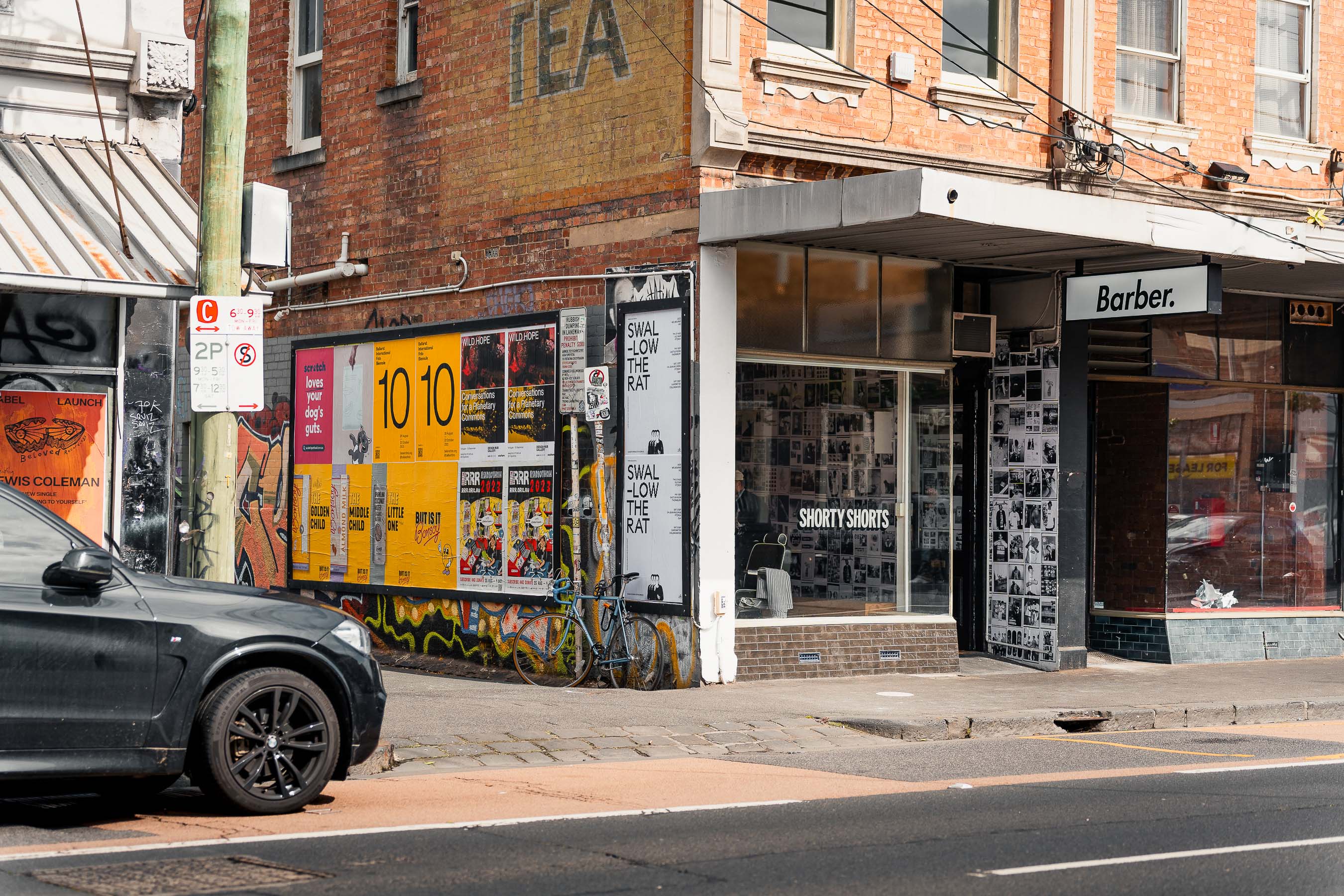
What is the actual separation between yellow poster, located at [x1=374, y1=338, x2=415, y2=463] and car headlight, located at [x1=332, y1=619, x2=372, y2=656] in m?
8.28

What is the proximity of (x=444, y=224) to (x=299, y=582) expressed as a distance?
177 inches

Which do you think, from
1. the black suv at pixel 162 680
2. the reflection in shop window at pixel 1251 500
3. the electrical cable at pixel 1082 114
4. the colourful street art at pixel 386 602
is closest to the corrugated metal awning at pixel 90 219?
the colourful street art at pixel 386 602

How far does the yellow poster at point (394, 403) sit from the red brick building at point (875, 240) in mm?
367

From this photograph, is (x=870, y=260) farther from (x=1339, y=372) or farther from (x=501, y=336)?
(x=1339, y=372)

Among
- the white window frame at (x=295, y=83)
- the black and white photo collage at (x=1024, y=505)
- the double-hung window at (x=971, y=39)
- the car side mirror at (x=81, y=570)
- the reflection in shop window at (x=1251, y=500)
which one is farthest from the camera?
the white window frame at (x=295, y=83)

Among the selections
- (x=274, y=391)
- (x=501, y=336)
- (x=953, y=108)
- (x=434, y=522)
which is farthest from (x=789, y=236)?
(x=274, y=391)

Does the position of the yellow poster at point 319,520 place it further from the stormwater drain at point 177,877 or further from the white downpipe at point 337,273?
the stormwater drain at point 177,877

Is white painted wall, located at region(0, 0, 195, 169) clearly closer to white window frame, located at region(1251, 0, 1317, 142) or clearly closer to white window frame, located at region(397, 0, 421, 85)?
→ white window frame, located at region(397, 0, 421, 85)

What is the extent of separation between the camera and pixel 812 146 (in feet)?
46.6

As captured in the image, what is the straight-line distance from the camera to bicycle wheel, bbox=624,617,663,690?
1406cm

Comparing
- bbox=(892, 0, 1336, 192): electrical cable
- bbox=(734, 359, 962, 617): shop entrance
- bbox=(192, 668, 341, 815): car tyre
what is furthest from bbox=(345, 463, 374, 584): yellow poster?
bbox=(192, 668, 341, 815): car tyre

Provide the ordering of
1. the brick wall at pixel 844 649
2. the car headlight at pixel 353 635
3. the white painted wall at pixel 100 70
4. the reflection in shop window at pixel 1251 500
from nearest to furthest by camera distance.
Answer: the car headlight at pixel 353 635
the white painted wall at pixel 100 70
the brick wall at pixel 844 649
the reflection in shop window at pixel 1251 500

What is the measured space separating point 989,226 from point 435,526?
6.46 metres

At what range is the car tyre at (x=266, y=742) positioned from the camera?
7.94 m
